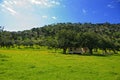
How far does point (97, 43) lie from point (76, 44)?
11.0 m

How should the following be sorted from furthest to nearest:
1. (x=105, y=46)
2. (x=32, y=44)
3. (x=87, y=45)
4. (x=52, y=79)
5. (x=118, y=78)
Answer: (x=32, y=44), (x=105, y=46), (x=87, y=45), (x=118, y=78), (x=52, y=79)

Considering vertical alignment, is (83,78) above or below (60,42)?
below

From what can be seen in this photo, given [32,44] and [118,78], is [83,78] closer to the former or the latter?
[118,78]

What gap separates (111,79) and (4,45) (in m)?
140

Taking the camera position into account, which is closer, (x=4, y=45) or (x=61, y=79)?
(x=61, y=79)

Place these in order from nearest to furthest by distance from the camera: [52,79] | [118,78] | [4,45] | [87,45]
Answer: [52,79] → [118,78] → [87,45] → [4,45]

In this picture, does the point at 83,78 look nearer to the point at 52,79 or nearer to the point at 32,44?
the point at 52,79

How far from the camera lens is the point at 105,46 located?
12300 centimetres

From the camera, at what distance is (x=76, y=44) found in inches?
4360

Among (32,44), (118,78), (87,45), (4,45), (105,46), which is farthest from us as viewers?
(32,44)

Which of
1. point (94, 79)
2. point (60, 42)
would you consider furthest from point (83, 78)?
point (60, 42)

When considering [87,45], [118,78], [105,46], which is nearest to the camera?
[118,78]

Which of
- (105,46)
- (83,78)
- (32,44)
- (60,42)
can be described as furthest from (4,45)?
(83,78)

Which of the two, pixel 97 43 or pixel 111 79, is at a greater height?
pixel 97 43
